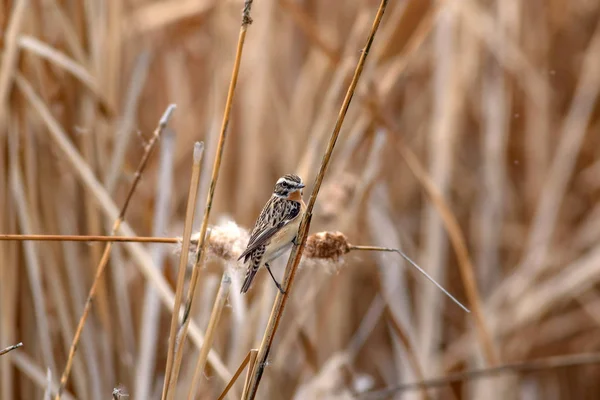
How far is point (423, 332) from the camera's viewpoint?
2.16 meters

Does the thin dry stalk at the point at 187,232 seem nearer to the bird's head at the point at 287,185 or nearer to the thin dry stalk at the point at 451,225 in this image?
the bird's head at the point at 287,185

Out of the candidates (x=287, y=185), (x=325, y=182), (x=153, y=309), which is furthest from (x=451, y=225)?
(x=153, y=309)

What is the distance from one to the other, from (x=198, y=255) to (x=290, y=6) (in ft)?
3.70

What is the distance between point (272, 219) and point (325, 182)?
0.82 metres

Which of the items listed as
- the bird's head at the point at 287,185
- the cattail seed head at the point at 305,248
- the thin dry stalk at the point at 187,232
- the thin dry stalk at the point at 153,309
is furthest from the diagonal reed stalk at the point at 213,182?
the thin dry stalk at the point at 153,309

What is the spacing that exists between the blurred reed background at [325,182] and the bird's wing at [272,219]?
11.1 inches

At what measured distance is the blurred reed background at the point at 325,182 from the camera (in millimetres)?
1557

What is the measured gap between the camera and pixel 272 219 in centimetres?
109

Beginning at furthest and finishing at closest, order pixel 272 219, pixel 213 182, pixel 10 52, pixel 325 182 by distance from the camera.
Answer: pixel 325 182
pixel 10 52
pixel 272 219
pixel 213 182

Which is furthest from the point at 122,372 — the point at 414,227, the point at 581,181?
the point at 581,181

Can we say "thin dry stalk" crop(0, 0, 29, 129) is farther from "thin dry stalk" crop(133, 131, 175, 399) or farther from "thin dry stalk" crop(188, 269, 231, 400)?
"thin dry stalk" crop(188, 269, 231, 400)

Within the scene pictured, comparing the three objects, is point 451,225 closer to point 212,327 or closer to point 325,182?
point 325,182

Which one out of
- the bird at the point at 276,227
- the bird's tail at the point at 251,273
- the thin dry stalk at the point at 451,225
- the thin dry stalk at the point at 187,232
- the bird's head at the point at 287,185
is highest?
the thin dry stalk at the point at 451,225

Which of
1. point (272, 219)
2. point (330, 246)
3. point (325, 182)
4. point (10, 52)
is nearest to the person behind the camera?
point (330, 246)
